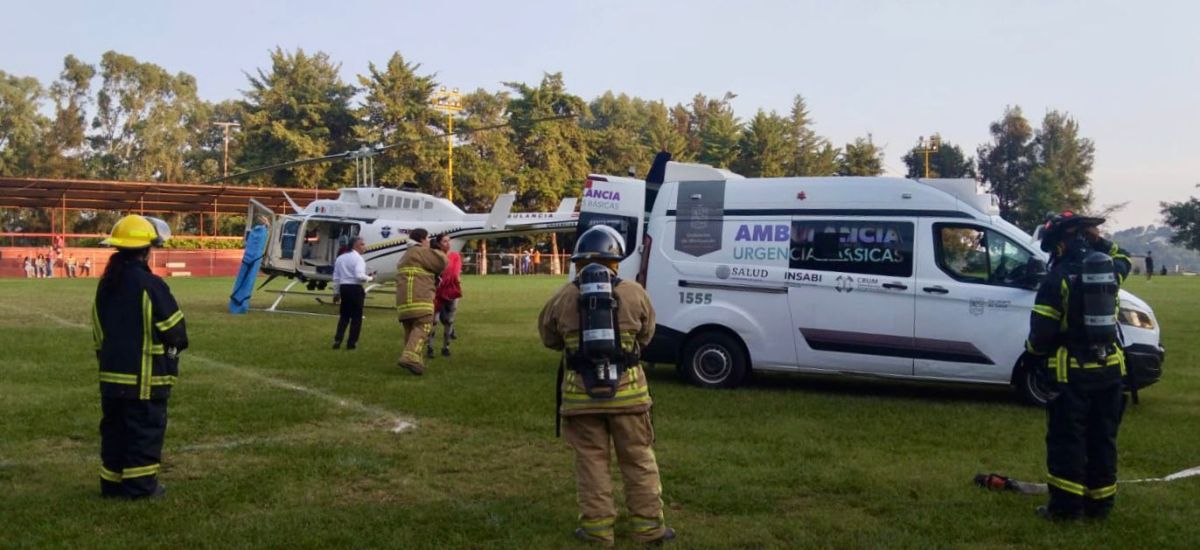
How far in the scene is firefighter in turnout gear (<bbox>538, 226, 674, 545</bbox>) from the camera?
5062 millimetres

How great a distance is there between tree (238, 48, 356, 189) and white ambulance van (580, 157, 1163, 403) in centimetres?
4928

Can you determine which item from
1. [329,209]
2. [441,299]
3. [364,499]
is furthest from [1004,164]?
[364,499]

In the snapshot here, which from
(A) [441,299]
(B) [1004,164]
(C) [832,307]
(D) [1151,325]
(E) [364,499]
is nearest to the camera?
(E) [364,499]

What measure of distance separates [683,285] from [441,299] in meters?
4.55

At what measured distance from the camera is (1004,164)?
85688mm

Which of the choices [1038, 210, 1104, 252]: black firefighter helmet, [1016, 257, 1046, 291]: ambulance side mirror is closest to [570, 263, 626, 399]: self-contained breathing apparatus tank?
[1038, 210, 1104, 252]: black firefighter helmet

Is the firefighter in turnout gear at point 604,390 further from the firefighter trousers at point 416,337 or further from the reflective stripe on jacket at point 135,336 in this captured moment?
the firefighter trousers at point 416,337

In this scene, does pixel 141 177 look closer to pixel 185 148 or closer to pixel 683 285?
pixel 185 148

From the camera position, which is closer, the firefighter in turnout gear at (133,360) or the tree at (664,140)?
the firefighter in turnout gear at (133,360)

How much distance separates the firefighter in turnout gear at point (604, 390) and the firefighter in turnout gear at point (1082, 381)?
2348mm

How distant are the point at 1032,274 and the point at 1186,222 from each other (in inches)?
3191

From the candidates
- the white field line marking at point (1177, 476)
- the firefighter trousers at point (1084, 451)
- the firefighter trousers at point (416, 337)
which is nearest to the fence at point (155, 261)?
the firefighter trousers at point (416, 337)

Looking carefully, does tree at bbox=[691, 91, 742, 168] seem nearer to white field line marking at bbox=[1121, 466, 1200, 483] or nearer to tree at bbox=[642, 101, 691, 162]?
tree at bbox=[642, 101, 691, 162]

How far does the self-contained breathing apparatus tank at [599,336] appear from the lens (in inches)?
198
